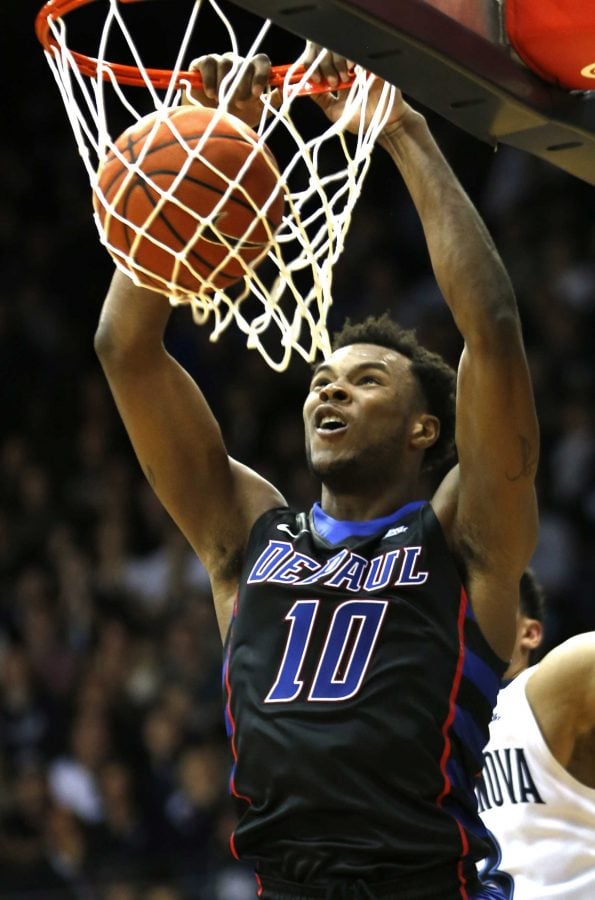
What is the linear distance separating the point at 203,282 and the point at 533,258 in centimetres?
570

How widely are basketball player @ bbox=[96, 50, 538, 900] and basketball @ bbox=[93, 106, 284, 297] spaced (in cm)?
28

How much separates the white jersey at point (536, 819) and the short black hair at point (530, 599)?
58 centimetres

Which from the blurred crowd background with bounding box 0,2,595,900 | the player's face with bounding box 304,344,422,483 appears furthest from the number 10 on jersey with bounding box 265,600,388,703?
the blurred crowd background with bounding box 0,2,595,900

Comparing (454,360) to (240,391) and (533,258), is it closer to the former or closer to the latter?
(533,258)

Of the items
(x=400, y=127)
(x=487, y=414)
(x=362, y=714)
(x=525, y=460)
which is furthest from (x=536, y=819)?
(x=400, y=127)

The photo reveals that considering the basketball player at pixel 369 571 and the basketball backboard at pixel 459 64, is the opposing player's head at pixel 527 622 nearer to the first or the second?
the basketball player at pixel 369 571

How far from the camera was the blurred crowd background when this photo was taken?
7180mm

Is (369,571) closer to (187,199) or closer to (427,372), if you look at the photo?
(427,372)

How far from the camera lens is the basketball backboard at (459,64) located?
8.46ft

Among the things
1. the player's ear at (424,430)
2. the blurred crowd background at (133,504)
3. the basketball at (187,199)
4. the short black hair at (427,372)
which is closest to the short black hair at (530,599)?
the short black hair at (427,372)

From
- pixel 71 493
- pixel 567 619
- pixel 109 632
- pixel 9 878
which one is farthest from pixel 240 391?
pixel 9 878

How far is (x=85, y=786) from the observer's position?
7.49 m

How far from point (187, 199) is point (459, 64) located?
0.64m

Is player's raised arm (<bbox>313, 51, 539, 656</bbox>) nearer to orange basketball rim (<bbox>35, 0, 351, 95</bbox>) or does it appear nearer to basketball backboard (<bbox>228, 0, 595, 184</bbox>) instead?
orange basketball rim (<bbox>35, 0, 351, 95</bbox>)
